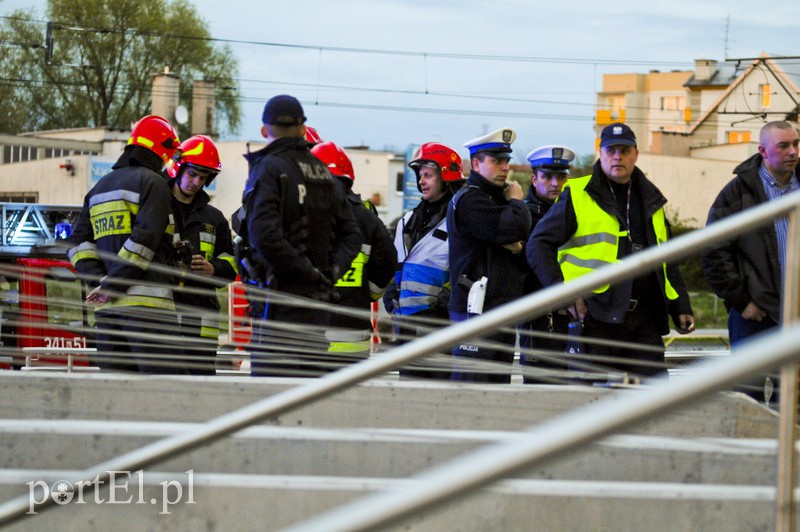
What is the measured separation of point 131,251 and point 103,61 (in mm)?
51480

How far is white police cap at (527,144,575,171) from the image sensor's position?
306 inches

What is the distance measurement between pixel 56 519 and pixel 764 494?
2.43 meters

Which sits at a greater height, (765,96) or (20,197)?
(765,96)

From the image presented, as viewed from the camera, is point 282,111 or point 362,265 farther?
point 362,265

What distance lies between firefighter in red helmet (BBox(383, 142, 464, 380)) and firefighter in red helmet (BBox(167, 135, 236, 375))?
109 cm

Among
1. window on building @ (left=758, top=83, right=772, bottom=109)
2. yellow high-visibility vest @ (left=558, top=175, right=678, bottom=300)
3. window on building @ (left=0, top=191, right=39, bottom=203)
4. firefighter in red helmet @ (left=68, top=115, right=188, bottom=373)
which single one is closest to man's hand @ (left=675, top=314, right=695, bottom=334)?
yellow high-visibility vest @ (left=558, top=175, right=678, bottom=300)

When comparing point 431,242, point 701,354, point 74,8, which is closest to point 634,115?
point 74,8

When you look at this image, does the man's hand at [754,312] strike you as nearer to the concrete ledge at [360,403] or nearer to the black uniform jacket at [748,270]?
the black uniform jacket at [748,270]

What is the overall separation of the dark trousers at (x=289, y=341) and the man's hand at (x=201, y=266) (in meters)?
1.03

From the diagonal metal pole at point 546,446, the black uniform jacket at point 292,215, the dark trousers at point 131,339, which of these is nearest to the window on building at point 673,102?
the dark trousers at point 131,339

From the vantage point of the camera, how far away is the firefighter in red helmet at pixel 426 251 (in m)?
7.11

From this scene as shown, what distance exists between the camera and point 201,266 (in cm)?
718

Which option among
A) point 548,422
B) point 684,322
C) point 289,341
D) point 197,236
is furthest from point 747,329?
point 548,422

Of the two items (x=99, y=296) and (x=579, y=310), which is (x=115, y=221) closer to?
(x=99, y=296)
